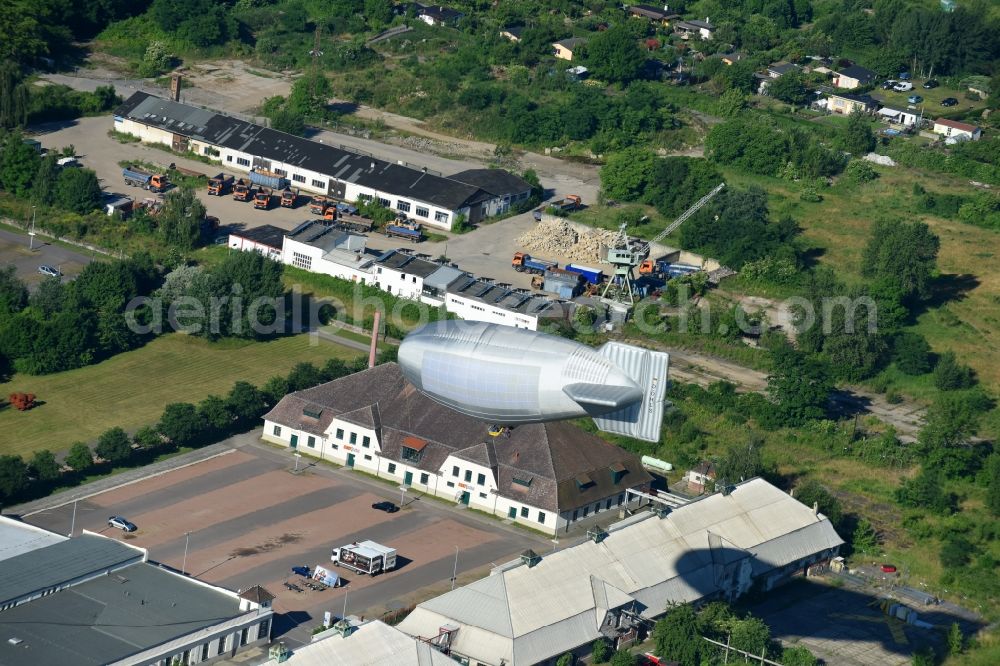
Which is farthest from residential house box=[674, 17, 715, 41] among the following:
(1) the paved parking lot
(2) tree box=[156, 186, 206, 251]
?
(1) the paved parking lot

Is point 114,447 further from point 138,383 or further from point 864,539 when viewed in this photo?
point 864,539

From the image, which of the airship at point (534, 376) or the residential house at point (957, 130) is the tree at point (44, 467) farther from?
the residential house at point (957, 130)

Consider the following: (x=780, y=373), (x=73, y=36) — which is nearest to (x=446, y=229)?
(x=780, y=373)

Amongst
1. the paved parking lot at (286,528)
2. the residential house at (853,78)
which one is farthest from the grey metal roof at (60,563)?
the residential house at (853,78)

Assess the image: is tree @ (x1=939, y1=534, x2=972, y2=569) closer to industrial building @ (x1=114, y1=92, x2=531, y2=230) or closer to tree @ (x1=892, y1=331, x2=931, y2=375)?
tree @ (x1=892, y1=331, x2=931, y2=375)

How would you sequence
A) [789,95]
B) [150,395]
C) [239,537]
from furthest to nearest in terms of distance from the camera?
[789,95]
[150,395]
[239,537]

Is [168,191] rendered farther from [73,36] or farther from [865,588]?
[865,588]
